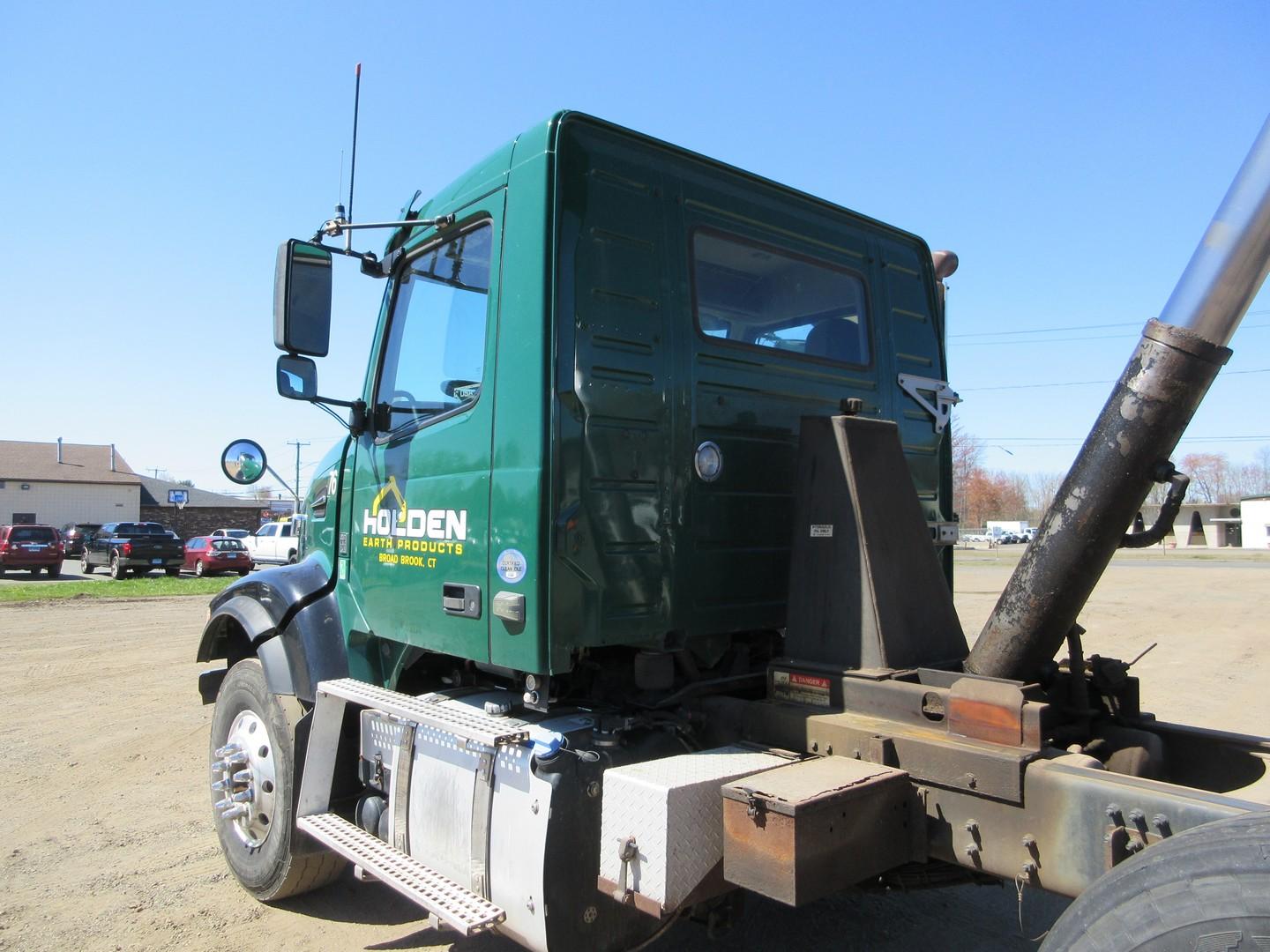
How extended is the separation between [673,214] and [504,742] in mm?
1991

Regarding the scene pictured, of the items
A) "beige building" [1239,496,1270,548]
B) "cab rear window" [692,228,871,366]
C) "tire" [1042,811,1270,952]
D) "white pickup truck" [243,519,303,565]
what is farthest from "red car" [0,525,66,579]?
"beige building" [1239,496,1270,548]

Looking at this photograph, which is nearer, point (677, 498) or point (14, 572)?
point (677, 498)

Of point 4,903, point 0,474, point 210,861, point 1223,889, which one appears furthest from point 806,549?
point 0,474

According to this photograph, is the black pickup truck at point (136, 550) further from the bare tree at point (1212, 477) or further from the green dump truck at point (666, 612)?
the bare tree at point (1212, 477)

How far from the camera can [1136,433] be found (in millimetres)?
2250

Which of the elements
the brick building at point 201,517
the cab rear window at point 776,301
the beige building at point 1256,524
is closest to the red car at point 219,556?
the brick building at point 201,517

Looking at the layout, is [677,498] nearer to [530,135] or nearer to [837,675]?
[837,675]

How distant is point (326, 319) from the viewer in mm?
3715

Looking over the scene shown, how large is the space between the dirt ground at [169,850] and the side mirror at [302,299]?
8.27ft

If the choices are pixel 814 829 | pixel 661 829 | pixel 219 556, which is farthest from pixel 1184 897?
pixel 219 556

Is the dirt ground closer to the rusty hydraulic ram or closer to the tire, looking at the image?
the rusty hydraulic ram

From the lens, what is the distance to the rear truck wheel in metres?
3.90

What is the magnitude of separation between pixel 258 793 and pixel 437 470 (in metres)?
1.89

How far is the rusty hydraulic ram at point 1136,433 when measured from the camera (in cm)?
204
